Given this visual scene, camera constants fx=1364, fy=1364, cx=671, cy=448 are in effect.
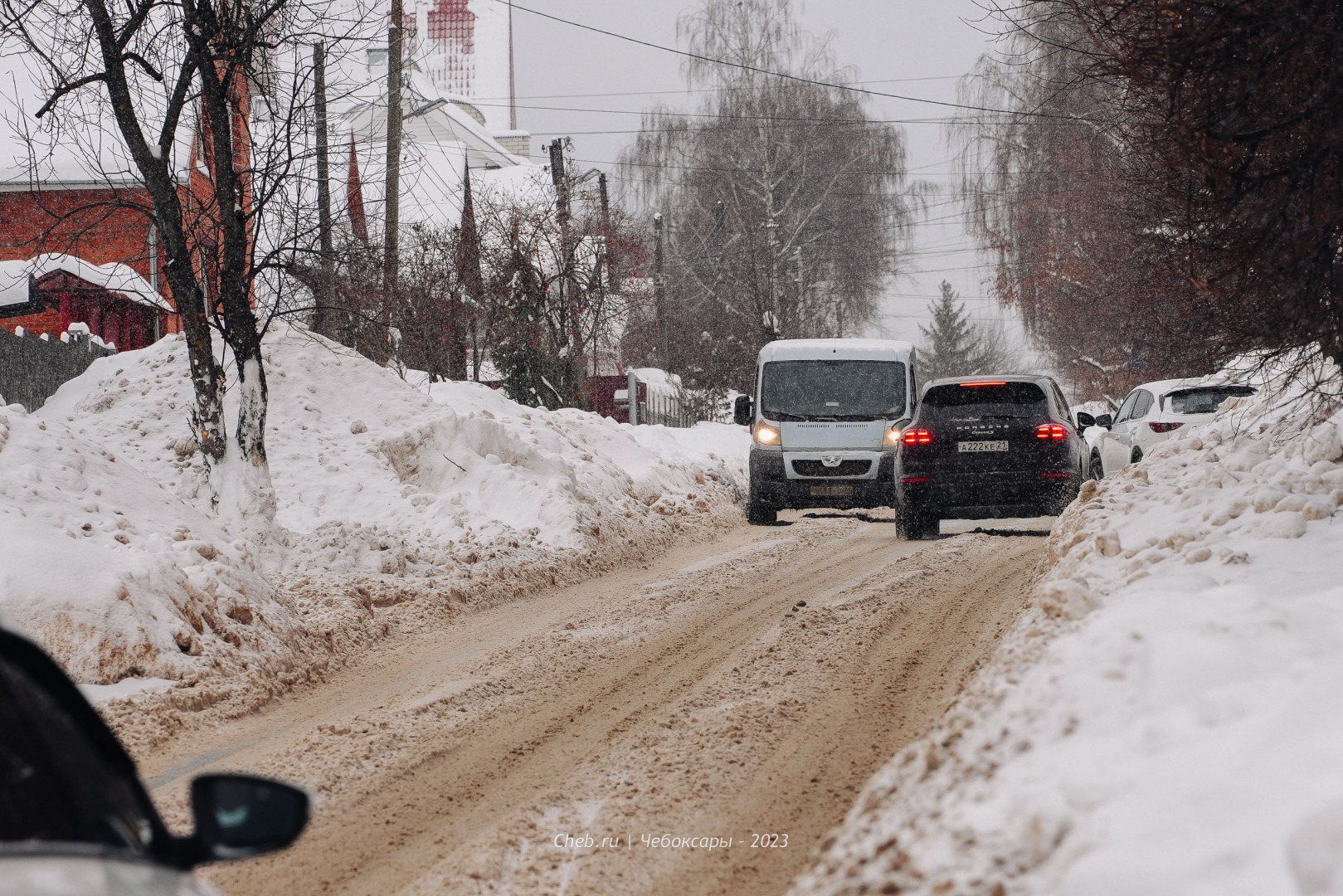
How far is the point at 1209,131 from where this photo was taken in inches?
257

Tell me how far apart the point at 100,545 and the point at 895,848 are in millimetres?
6155

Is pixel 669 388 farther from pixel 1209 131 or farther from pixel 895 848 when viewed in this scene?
pixel 895 848

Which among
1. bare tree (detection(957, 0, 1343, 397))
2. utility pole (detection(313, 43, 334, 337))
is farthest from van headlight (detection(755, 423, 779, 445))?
bare tree (detection(957, 0, 1343, 397))

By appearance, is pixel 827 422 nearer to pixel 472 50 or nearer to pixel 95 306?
pixel 95 306

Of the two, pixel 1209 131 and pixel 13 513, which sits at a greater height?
pixel 1209 131

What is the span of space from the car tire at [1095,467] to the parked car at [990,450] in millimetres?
6553

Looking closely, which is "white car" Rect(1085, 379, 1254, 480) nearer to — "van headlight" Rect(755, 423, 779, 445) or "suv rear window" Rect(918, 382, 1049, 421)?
"suv rear window" Rect(918, 382, 1049, 421)

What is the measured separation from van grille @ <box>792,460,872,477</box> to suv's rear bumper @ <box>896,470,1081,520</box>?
271 cm

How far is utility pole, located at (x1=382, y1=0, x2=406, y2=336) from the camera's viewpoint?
50.1 ft

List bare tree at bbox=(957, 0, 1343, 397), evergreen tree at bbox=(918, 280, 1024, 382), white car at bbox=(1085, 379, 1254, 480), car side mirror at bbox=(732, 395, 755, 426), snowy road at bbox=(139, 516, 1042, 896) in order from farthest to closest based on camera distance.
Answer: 1. evergreen tree at bbox=(918, 280, 1024, 382)
2. car side mirror at bbox=(732, 395, 755, 426)
3. white car at bbox=(1085, 379, 1254, 480)
4. bare tree at bbox=(957, 0, 1343, 397)
5. snowy road at bbox=(139, 516, 1042, 896)

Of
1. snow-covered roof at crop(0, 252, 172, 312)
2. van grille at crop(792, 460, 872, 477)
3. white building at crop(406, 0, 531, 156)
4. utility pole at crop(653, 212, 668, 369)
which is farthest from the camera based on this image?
white building at crop(406, 0, 531, 156)

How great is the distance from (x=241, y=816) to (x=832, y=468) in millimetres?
15515

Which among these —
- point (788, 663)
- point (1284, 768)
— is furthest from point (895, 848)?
point (788, 663)

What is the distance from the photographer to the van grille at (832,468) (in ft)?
56.8
